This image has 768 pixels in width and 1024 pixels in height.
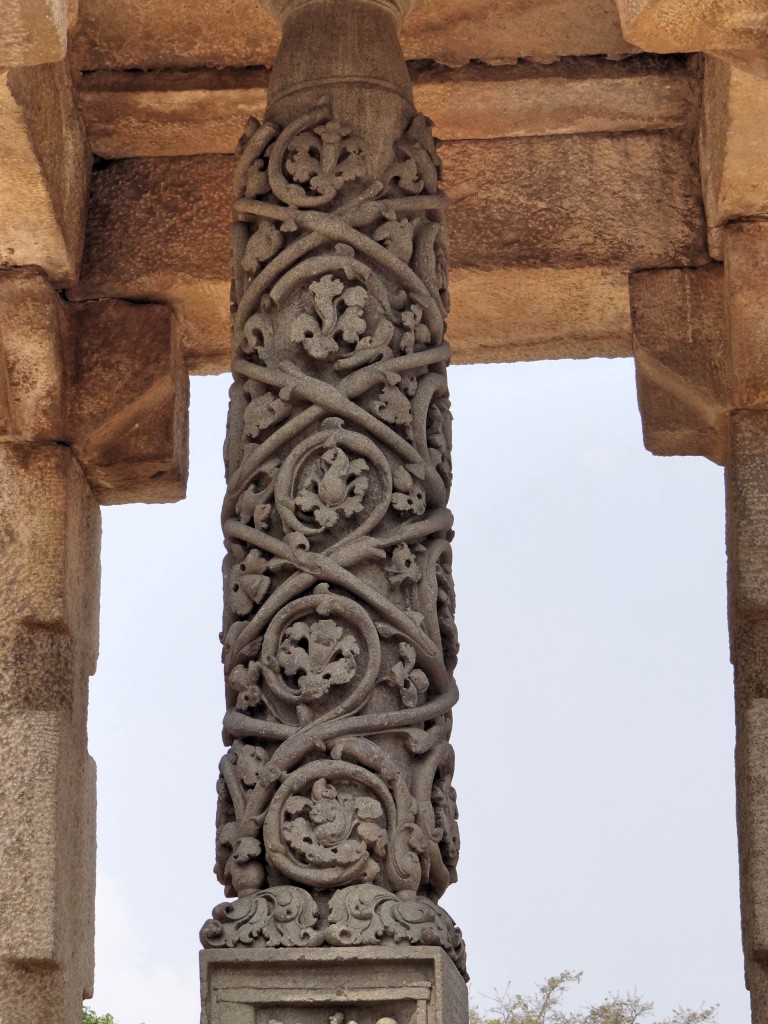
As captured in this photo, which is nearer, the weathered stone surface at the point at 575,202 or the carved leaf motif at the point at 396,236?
the carved leaf motif at the point at 396,236

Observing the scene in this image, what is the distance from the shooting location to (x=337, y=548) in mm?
5043

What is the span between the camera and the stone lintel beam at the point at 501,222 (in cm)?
687

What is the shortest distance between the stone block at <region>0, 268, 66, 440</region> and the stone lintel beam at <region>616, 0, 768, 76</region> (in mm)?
2401

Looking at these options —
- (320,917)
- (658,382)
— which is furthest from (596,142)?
(320,917)

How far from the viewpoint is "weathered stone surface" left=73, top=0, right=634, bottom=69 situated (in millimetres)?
6680

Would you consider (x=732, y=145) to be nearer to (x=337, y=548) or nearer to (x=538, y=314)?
(x=538, y=314)

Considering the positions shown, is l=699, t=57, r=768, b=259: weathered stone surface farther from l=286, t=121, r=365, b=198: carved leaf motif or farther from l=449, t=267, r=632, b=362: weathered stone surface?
l=286, t=121, r=365, b=198: carved leaf motif

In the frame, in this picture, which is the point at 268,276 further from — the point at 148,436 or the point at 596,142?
the point at 596,142

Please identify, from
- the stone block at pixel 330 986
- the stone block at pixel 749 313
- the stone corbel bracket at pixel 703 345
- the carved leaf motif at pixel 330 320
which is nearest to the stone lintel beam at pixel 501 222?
the stone corbel bracket at pixel 703 345

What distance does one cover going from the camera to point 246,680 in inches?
196

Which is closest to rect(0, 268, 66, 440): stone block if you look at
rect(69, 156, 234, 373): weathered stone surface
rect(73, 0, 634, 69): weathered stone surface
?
rect(69, 156, 234, 373): weathered stone surface

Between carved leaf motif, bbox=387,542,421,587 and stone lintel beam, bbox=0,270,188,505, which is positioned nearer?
carved leaf motif, bbox=387,542,421,587

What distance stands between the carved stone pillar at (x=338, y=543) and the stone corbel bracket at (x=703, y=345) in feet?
4.32

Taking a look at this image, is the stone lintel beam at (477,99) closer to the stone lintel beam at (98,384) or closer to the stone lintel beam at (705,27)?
the stone lintel beam at (98,384)
